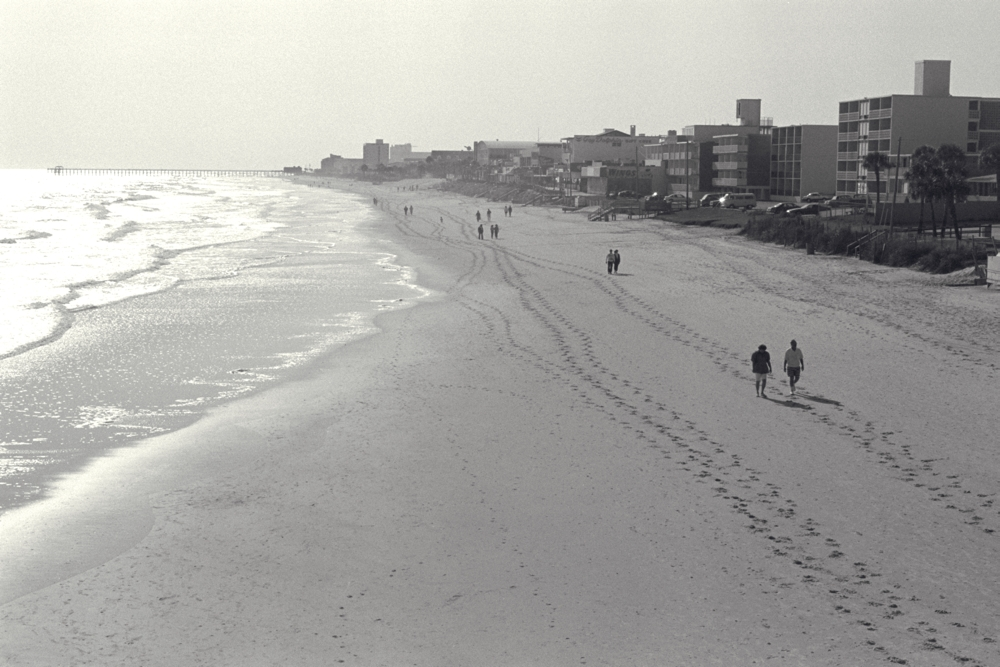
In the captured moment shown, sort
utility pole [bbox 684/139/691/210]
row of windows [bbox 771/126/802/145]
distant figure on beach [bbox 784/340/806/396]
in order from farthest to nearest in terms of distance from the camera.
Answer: utility pole [bbox 684/139/691/210], row of windows [bbox 771/126/802/145], distant figure on beach [bbox 784/340/806/396]

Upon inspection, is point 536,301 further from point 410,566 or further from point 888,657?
point 888,657

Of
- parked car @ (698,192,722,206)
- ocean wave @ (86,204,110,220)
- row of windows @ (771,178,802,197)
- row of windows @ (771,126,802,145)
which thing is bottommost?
ocean wave @ (86,204,110,220)

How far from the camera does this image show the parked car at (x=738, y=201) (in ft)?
252

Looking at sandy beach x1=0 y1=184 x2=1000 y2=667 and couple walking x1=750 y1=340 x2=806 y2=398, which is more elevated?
couple walking x1=750 y1=340 x2=806 y2=398

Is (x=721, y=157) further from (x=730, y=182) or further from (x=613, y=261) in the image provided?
(x=613, y=261)

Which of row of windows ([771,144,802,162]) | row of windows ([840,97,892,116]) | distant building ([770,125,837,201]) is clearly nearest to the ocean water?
row of windows ([840,97,892,116])

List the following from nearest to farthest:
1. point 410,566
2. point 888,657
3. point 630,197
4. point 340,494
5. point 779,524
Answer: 1. point 888,657
2. point 410,566
3. point 779,524
4. point 340,494
5. point 630,197

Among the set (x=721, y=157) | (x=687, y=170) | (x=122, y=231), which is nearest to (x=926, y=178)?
(x=687, y=170)

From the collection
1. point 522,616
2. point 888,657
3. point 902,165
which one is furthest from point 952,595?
point 902,165

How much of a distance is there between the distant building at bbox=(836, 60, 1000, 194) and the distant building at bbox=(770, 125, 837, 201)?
21.8 ft

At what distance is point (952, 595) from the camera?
10.7 m

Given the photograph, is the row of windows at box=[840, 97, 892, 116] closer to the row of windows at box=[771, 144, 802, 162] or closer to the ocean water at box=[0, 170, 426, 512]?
the row of windows at box=[771, 144, 802, 162]

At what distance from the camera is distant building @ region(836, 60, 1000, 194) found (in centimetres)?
6869

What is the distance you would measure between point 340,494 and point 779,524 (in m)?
5.85
